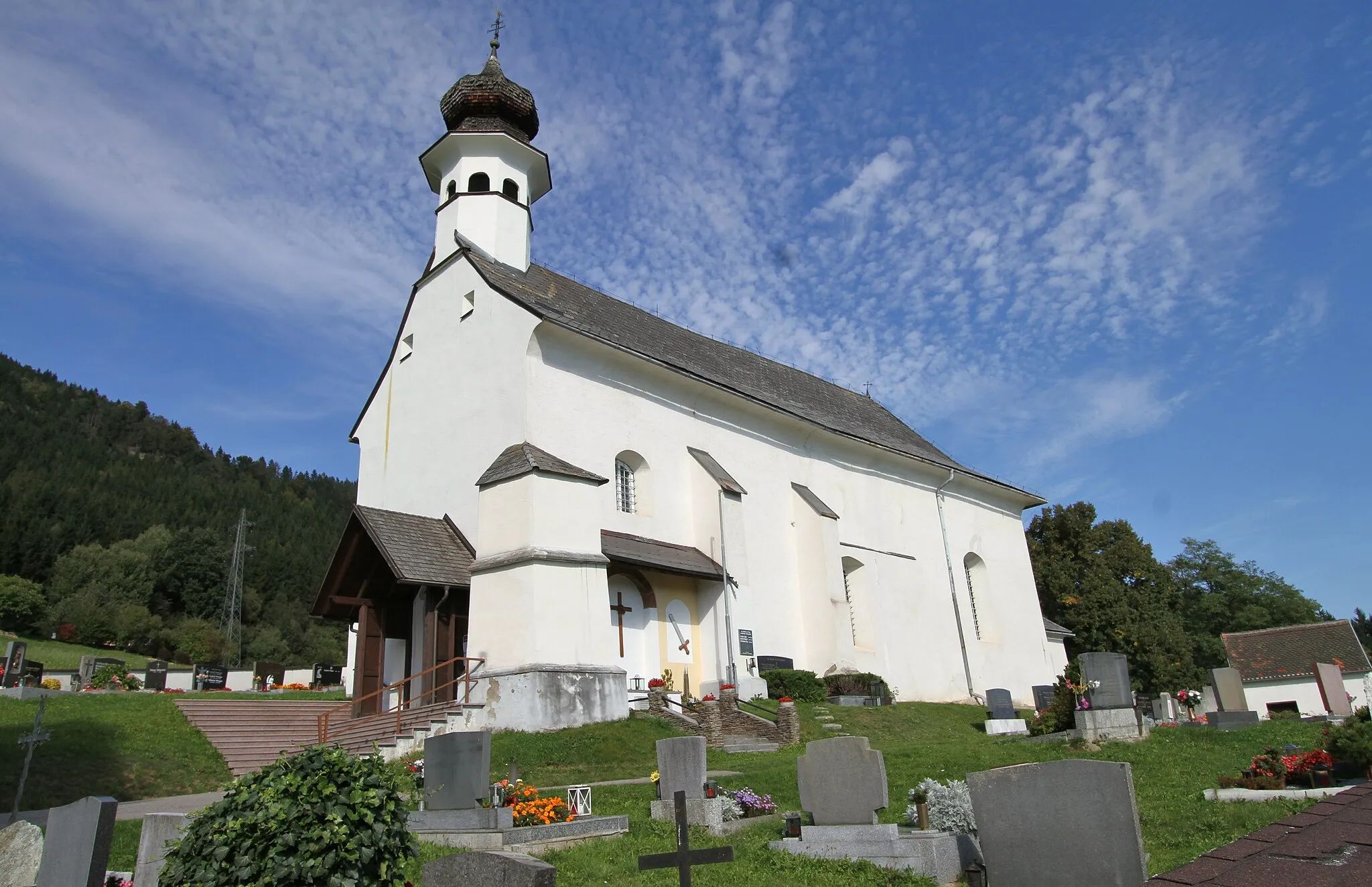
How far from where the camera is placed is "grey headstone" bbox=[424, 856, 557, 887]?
4.40 meters

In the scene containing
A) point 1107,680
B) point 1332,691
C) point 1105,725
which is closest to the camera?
point 1105,725

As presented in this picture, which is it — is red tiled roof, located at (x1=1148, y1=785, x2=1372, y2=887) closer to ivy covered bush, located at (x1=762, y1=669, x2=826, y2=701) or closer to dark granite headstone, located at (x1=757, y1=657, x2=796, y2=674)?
ivy covered bush, located at (x1=762, y1=669, x2=826, y2=701)

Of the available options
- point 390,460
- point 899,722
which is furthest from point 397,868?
point 390,460

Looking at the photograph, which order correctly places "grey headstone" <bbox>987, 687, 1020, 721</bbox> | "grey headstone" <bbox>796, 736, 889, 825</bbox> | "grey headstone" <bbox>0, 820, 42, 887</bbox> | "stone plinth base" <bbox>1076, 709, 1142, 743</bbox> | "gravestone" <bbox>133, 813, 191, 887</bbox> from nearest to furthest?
1. "gravestone" <bbox>133, 813, 191, 887</bbox>
2. "grey headstone" <bbox>0, 820, 42, 887</bbox>
3. "grey headstone" <bbox>796, 736, 889, 825</bbox>
4. "stone plinth base" <bbox>1076, 709, 1142, 743</bbox>
5. "grey headstone" <bbox>987, 687, 1020, 721</bbox>

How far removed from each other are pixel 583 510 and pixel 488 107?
43.6 ft

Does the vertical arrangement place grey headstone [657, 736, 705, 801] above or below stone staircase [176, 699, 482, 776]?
below

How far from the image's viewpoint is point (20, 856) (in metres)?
6.56

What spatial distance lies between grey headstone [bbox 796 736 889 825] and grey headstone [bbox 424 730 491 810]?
325 cm

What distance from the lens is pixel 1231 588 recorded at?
201 ft

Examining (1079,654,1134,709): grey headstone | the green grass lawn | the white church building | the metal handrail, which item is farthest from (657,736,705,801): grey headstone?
(1079,654,1134,709): grey headstone

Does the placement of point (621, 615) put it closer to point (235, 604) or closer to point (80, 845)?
point (80, 845)

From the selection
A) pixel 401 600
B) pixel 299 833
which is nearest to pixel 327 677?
pixel 401 600

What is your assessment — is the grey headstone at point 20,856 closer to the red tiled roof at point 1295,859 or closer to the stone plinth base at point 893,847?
the stone plinth base at point 893,847

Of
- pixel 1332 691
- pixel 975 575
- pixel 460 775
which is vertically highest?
pixel 975 575
